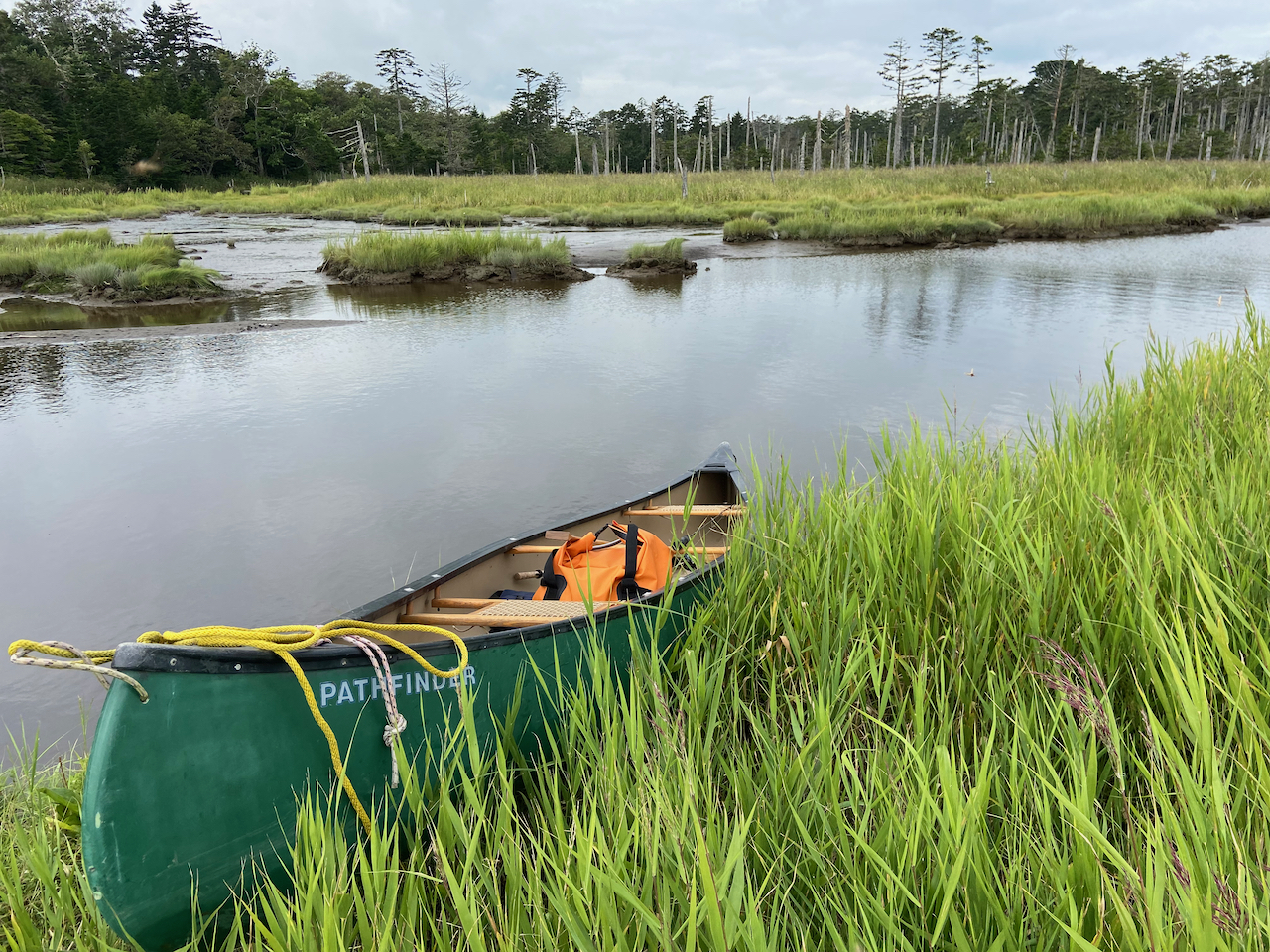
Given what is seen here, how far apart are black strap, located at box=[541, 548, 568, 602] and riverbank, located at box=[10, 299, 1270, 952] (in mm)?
886

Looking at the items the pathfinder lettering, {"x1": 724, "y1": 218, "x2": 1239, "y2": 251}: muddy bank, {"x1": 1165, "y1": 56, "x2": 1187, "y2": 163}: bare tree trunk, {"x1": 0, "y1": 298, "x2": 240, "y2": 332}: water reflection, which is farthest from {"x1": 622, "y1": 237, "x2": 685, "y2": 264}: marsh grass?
{"x1": 1165, "y1": 56, "x2": 1187, "y2": 163}: bare tree trunk

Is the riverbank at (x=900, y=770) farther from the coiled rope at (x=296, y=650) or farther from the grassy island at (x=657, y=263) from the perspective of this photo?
the grassy island at (x=657, y=263)

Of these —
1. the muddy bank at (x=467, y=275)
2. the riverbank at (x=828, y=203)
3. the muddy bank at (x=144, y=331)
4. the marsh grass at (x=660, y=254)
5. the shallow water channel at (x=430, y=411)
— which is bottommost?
the shallow water channel at (x=430, y=411)

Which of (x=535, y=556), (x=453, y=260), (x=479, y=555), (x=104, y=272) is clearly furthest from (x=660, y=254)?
(x=479, y=555)

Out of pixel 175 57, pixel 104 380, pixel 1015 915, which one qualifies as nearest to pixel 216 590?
pixel 1015 915

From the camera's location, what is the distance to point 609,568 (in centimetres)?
353

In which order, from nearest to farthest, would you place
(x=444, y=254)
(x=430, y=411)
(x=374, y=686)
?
1. (x=374, y=686)
2. (x=430, y=411)
3. (x=444, y=254)

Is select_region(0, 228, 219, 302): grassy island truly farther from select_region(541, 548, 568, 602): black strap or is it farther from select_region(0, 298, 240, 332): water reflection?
select_region(541, 548, 568, 602): black strap

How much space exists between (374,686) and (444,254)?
14.4 metres

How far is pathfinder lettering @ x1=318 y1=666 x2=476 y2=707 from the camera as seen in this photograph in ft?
6.60

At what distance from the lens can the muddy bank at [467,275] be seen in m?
15.0

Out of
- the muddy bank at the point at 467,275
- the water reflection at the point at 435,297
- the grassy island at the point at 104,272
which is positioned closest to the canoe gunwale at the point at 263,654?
the water reflection at the point at 435,297

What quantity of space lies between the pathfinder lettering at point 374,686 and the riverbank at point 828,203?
63.3 ft

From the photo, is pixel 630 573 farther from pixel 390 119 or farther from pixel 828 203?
pixel 390 119
